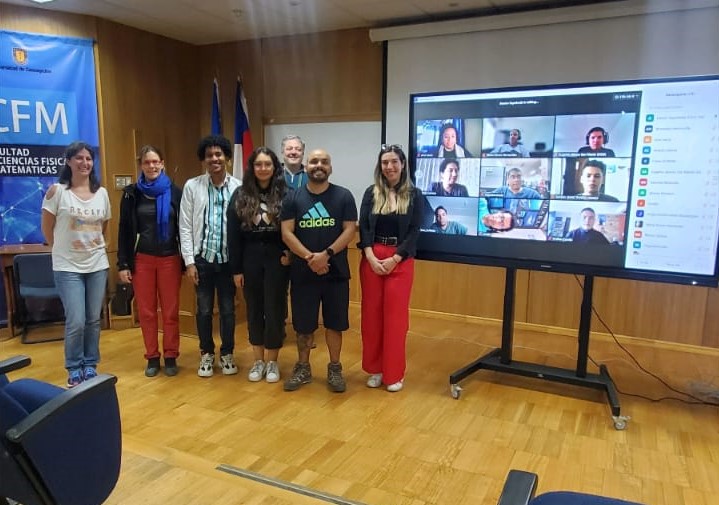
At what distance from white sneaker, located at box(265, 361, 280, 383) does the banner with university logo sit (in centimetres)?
255

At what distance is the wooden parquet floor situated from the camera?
2.36 meters

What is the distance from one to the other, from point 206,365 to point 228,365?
15 centimetres

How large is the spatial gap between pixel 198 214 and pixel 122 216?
0.51 meters

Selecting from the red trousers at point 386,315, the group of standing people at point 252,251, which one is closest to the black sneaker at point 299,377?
the group of standing people at point 252,251

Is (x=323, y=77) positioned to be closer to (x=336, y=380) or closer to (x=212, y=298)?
(x=212, y=298)

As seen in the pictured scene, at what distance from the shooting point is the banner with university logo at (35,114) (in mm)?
4391

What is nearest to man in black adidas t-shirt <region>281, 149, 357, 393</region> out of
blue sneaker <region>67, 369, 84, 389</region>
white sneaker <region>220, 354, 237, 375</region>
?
white sneaker <region>220, 354, 237, 375</region>

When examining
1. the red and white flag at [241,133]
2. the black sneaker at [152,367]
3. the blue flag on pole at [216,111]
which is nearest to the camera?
the black sneaker at [152,367]

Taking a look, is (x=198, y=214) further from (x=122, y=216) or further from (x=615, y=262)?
(x=615, y=262)

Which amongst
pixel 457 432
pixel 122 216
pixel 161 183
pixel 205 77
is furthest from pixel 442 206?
pixel 205 77

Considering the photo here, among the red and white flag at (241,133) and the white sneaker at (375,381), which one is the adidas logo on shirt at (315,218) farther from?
the red and white flag at (241,133)

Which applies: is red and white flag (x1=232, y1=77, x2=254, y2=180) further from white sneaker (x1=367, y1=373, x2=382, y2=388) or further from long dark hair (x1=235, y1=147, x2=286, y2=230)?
white sneaker (x1=367, y1=373, x2=382, y2=388)

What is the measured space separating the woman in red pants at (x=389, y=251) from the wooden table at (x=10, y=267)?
9.39 feet

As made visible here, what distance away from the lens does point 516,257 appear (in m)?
3.25
